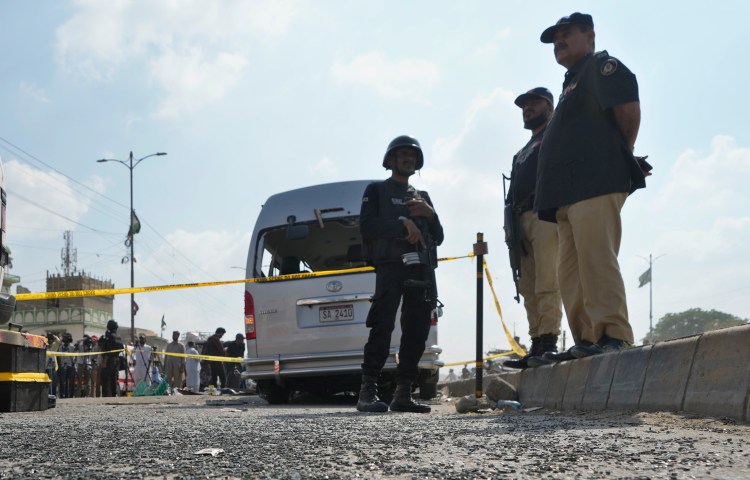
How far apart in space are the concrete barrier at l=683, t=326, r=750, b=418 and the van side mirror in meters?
6.14

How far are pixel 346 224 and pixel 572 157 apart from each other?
199 inches

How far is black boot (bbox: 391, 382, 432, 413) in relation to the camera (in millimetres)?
6527

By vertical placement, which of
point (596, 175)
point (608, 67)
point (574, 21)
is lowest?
point (596, 175)

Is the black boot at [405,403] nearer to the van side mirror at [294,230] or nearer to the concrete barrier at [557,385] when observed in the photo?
the concrete barrier at [557,385]

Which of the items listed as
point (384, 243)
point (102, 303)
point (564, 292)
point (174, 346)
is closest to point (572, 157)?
point (564, 292)

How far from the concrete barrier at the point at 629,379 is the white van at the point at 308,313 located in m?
4.30

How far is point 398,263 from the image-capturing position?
22.0 ft

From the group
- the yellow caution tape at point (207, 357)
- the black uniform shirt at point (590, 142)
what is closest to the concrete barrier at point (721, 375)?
the black uniform shirt at point (590, 142)

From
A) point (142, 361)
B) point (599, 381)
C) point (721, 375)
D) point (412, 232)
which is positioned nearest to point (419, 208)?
point (412, 232)

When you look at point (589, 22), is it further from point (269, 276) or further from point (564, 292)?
point (269, 276)

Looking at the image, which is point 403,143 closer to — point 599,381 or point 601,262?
point 601,262

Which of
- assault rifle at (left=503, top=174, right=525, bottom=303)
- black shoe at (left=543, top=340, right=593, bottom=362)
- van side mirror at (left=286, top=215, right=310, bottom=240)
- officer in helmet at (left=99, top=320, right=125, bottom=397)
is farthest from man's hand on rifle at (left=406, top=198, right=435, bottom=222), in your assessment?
officer in helmet at (left=99, top=320, right=125, bottom=397)

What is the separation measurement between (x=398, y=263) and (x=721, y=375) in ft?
10.1

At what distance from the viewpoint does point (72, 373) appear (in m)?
19.6
